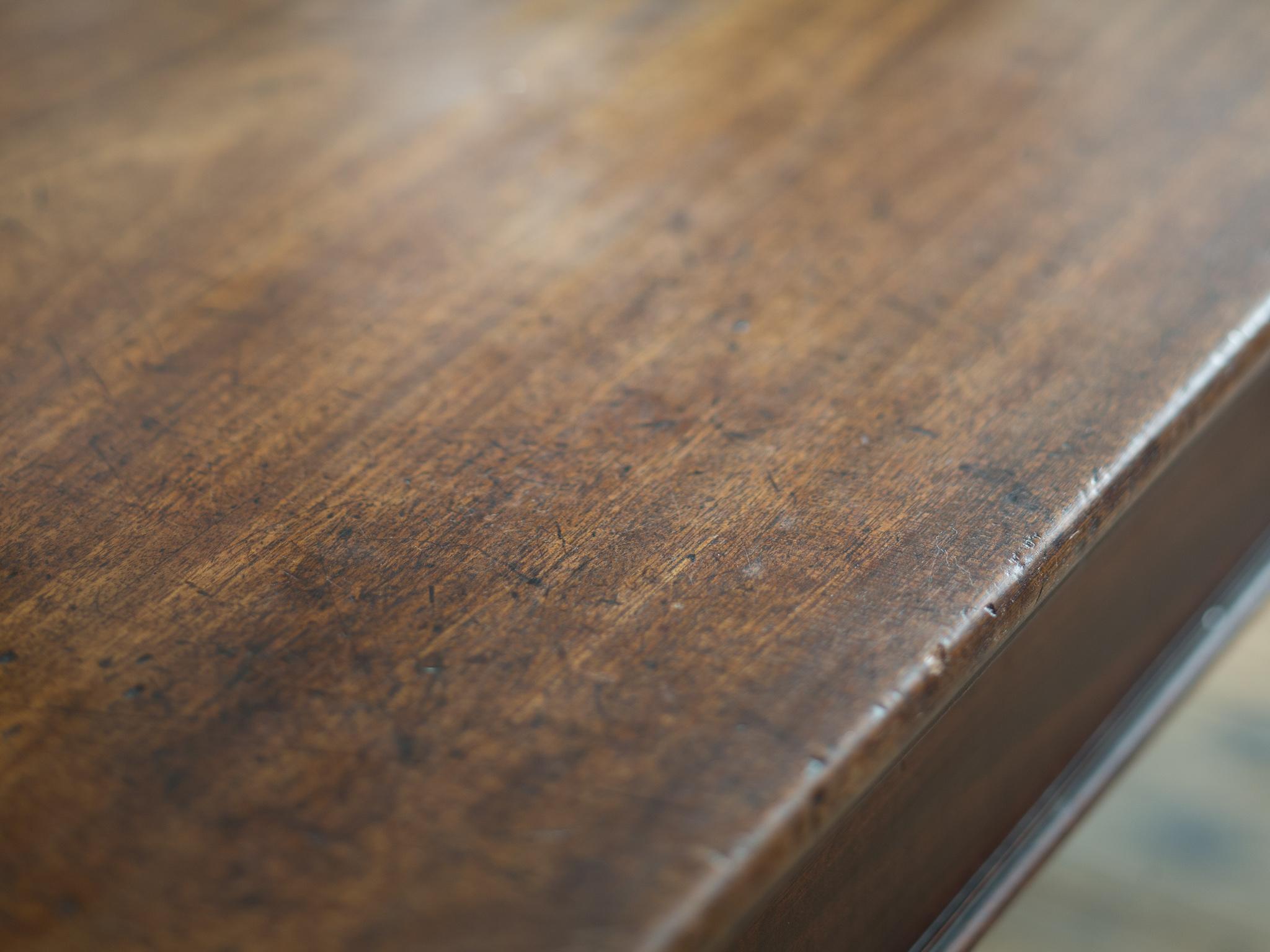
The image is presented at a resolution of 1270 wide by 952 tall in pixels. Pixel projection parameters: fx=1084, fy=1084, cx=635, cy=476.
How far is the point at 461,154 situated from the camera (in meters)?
0.60

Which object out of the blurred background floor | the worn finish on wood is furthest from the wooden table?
the blurred background floor

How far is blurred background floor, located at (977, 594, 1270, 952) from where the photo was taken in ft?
2.95

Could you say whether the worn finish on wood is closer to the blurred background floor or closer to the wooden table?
the wooden table

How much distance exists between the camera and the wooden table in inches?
12.2

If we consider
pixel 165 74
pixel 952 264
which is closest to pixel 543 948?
pixel 952 264

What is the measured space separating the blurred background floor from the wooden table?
0.40 metres

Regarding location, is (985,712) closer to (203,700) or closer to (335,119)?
(203,700)

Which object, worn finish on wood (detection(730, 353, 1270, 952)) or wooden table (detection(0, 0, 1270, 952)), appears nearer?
wooden table (detection(0, 0, 1270, 952))

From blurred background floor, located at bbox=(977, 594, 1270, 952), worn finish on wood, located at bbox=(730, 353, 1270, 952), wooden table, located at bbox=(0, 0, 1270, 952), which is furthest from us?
blurred background floor, located at bbox=(977, 594, 1270, 952)

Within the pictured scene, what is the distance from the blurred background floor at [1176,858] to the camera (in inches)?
35.4

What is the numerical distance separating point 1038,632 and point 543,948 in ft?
0.95

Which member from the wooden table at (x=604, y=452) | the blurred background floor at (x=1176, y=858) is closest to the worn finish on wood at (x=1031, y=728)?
the wooden table at (x=604, y=452)

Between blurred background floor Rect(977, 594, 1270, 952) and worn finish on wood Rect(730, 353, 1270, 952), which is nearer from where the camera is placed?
worn finish on wood Rect(730, 353, 1270, 952)

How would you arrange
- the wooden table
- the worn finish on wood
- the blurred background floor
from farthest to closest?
the blurred background floor
the worn finish on wood
the wooden table
